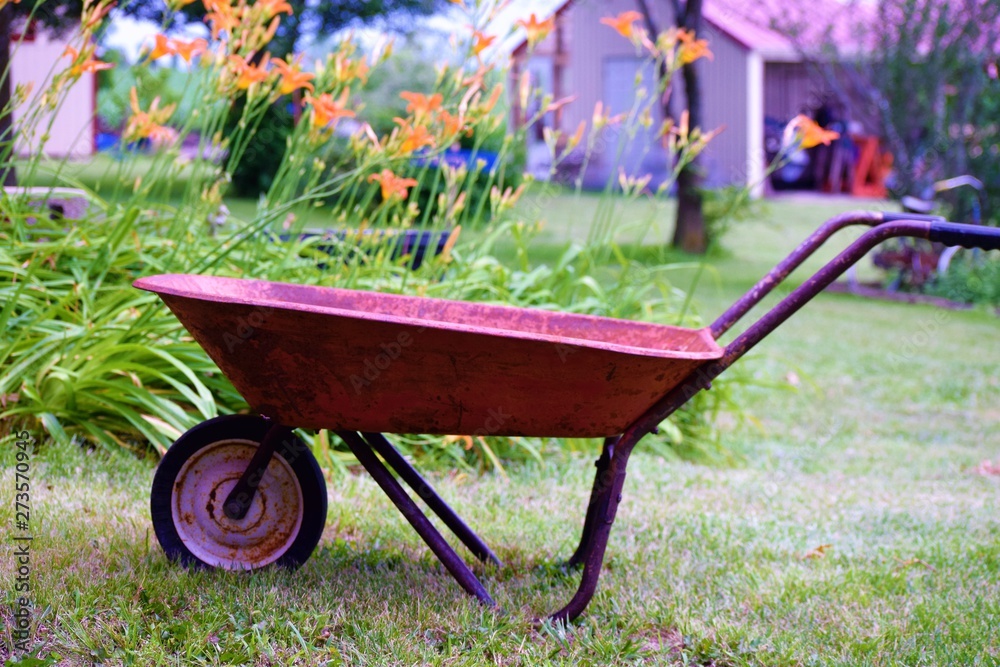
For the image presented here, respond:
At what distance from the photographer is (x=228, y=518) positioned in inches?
92.5

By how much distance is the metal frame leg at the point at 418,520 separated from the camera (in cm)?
226

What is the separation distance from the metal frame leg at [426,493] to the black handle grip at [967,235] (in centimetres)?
127

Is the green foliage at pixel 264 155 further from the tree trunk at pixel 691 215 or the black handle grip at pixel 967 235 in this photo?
the black handle grip at pixel 967 235

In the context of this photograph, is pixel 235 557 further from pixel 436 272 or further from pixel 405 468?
pixel 436 272

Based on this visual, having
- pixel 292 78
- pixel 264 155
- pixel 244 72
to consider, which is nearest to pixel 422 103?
pixel 292 78

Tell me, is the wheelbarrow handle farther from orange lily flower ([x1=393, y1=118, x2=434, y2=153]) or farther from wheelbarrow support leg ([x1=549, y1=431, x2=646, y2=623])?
orange lily flower ([x1=393, y1=118, x2=434, y2=153])

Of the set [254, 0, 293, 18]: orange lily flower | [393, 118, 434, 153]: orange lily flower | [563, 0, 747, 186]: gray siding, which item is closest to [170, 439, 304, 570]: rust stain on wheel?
[393, 118, 434, 153]: orange lily flower

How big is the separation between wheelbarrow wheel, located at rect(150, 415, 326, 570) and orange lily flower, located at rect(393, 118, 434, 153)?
942mm

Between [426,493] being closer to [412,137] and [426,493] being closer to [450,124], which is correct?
[412,137]

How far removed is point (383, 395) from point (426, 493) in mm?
335

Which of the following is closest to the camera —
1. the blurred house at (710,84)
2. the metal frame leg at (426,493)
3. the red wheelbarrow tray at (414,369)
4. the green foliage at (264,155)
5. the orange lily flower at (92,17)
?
the red wheelbarrow tray at (414,369)

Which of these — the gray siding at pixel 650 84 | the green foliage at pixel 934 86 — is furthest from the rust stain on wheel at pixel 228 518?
the gray siding at pixel 650 84

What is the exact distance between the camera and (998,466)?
429 centimetres

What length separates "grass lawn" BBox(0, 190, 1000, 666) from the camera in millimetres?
2078
